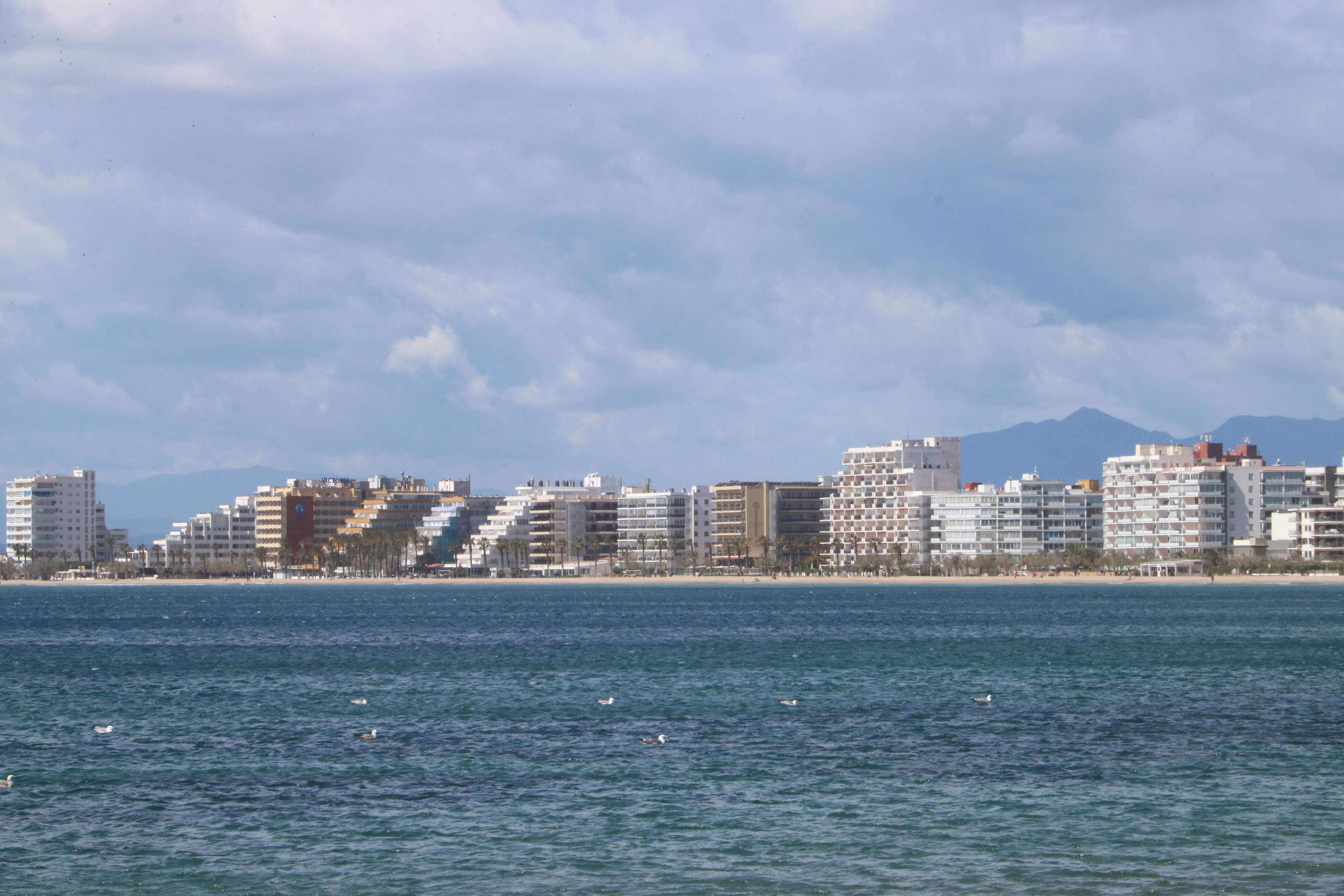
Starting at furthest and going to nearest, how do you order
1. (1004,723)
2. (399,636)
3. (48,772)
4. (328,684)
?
(399,636)
(328,684)
(1004,723)
(48,772)

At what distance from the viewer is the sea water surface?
29.3 meters

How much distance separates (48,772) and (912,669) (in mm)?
40242

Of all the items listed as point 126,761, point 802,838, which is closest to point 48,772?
point 126,761

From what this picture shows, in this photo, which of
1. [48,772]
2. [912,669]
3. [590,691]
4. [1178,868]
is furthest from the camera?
[912,669]

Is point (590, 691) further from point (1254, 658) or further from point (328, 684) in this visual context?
point (1254, 658)

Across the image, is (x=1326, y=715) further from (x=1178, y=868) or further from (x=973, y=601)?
(x=973, y=601)

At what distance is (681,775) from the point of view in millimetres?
39250

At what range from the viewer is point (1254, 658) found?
3076 inches

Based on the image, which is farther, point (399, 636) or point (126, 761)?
point (399, 636)

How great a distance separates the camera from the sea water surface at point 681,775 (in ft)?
96.3

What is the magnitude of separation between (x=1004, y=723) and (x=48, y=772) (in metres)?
26.1

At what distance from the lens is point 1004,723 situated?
49250mm

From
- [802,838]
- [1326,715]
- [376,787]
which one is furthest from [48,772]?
[1326,715]

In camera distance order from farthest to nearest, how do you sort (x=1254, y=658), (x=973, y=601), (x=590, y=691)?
(x=973, y=601) < (x=1254, y=658) < (x=590, y=691)
